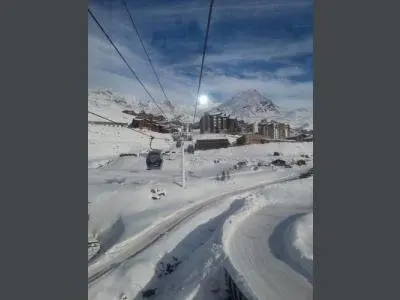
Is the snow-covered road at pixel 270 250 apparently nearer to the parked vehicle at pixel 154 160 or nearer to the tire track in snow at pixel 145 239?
the tire track in snow at pixel 145 239

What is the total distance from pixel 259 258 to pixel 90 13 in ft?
8.96

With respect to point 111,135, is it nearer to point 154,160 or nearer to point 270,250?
point 154,160

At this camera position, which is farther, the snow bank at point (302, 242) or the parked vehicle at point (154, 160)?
the parked vehicle at point (154, 160)

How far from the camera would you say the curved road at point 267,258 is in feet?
11.5

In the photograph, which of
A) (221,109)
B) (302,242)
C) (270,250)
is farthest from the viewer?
(221,109)

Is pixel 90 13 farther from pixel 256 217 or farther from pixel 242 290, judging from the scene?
pixel 242 290

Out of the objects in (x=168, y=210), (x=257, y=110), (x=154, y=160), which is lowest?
(x=168, y=210)

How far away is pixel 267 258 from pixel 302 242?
35 centimetres

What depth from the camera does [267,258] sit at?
387 cm

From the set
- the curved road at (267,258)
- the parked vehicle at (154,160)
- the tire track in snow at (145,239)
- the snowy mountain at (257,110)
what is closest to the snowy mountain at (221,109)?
the snowy mountain at (257,110)

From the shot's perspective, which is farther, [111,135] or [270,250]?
[111,135]

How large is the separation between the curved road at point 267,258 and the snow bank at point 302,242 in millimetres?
61

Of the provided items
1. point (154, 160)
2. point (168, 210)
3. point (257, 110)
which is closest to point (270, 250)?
point (168, 210)

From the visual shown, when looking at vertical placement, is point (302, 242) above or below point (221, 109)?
below
